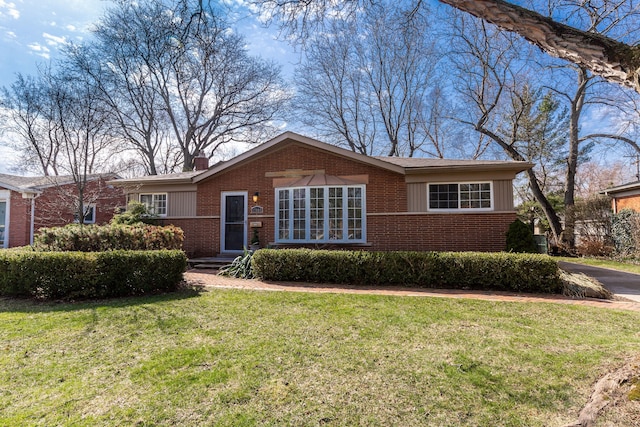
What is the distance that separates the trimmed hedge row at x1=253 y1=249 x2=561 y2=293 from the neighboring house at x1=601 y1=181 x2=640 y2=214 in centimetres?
1151

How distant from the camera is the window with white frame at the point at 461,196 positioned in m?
10.5

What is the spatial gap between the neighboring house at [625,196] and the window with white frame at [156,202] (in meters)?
20.1

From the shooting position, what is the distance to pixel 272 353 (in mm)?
3768

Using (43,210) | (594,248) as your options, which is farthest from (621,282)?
(43,210)

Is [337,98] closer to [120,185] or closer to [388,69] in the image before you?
[388,69]

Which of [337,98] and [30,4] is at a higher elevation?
[337,98]

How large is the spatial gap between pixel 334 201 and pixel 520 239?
5911 mm

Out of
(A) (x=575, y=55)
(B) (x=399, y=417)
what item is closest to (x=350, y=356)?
(B) (x=399, y=417)

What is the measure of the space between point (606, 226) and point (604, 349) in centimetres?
1498

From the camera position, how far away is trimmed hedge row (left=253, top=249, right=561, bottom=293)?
22.9ft

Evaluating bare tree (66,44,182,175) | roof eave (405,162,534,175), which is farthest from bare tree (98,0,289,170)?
roof eave (405,162,534,175)

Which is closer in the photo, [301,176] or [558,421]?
[558,421]

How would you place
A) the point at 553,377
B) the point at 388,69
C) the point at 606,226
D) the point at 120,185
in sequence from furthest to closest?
the point at 388,69 → the point at 606,226 → the point at 120,185 → the point at 553,377

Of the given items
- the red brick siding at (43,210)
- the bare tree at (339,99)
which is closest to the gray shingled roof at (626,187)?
the bare tree at (339,99)
